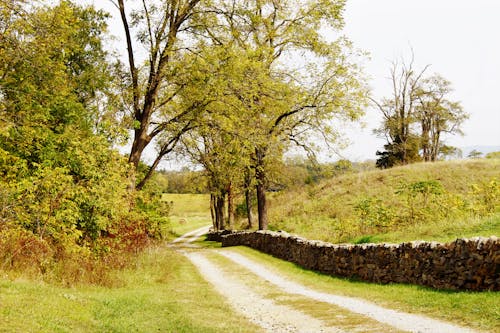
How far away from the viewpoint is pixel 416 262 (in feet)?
40.7

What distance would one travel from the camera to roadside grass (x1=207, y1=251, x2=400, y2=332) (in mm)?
8659

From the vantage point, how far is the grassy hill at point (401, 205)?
1562 cm

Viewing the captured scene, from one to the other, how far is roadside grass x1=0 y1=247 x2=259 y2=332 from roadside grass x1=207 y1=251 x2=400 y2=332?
157 cm

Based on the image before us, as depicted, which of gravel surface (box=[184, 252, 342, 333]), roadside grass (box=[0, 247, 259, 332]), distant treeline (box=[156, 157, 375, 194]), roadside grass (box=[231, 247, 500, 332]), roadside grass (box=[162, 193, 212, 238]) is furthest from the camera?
roadside grass (box=[162, 193, 212, 238])

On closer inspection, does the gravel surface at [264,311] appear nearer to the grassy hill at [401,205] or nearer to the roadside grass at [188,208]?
the grassy hill at [401,205]

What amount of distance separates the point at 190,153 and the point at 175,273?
20.1 metres

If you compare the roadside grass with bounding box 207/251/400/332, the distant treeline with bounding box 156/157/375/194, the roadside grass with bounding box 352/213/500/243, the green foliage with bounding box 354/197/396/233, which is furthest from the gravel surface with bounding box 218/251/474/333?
the distant treeline with bounding box 156/157/375/194

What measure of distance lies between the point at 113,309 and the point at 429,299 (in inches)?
281

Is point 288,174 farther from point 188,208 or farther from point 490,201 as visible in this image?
point 188,208

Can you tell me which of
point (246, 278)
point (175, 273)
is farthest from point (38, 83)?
point (246, 278)

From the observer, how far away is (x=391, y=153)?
196 feet

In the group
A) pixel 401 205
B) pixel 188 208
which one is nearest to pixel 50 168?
pixel 401 205

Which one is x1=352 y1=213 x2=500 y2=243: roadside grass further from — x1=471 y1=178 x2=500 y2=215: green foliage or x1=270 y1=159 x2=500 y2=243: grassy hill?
x1=471 y1=178 x2=500 y2=215: green foliage

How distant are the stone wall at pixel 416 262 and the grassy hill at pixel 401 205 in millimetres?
1688
